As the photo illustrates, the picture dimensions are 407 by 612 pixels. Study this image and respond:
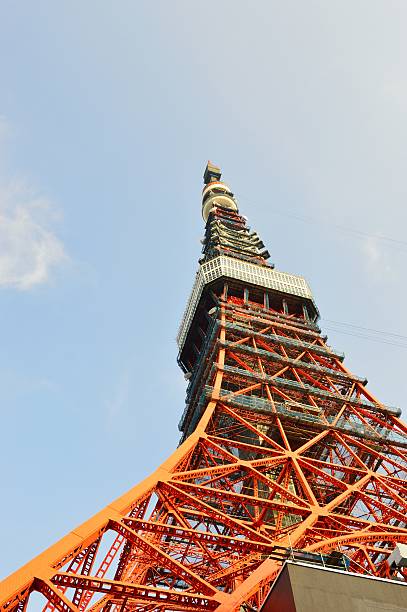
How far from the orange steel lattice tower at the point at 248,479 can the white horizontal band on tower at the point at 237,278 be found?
0.39 feet

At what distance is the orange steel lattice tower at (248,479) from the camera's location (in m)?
12.5

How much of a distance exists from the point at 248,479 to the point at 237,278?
16.8 meters

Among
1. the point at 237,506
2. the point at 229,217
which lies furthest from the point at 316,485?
the point at 229,217

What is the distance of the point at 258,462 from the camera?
19.2 metres

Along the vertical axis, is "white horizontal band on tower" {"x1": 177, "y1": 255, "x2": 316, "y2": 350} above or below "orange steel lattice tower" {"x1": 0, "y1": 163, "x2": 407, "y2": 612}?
above

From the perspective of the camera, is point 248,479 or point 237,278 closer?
point 248,479

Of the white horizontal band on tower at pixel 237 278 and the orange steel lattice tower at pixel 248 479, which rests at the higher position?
the white horizontal band on tower at pixel 237 278

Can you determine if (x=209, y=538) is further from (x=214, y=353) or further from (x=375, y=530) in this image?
(x=214, y=353)

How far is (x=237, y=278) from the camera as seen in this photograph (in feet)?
128

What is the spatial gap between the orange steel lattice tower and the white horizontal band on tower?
0.39 ft

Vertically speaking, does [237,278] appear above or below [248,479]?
above

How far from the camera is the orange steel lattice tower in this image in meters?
12.5

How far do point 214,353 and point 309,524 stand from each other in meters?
14.6

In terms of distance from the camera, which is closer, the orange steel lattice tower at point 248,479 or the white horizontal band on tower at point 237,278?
the orange steel lattice tower at point 248,479
